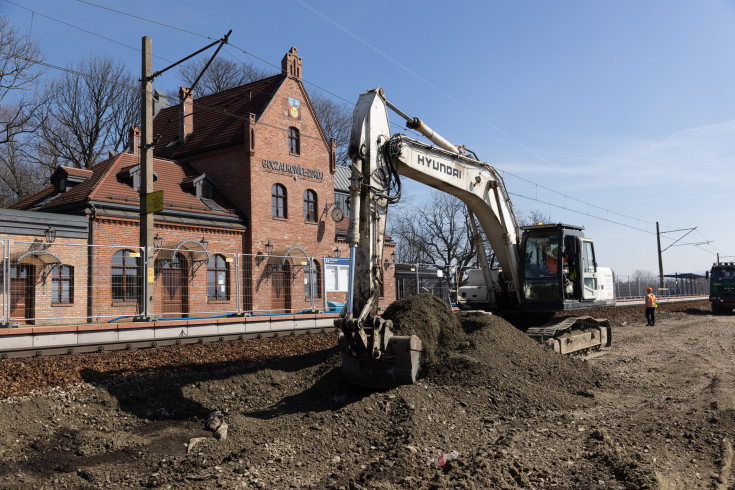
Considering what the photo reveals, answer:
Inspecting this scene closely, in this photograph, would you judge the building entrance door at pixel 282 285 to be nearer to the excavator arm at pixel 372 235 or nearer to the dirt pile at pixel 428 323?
the dirt pile at pixel 428 323

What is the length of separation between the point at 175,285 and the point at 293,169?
11650 mm

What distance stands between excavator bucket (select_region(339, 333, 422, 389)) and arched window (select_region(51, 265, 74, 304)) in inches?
370

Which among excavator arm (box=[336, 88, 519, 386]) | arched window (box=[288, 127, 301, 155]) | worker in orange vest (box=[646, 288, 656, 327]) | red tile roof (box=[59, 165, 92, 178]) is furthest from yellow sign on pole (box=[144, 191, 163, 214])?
worker in orange vest (box=[646, 288, 656, 327])

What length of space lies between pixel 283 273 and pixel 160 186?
6697mm

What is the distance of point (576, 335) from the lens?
12.7 metres

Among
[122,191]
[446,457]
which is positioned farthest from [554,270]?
[122,191]

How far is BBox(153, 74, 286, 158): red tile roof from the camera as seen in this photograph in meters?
29.0

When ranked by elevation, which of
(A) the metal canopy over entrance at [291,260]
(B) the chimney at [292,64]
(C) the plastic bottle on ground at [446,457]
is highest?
(B) the chimney at [292,64]

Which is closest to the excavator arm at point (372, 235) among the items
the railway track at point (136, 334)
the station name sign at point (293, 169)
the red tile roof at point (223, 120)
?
the railway track at point (136, 334)

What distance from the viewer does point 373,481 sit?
5172mm

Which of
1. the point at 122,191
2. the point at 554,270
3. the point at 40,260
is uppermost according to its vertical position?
the point at 122,191

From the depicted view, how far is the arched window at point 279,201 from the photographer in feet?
94.8

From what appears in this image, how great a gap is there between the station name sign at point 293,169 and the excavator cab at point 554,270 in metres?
18.1

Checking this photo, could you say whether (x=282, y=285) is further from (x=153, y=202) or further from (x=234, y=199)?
(x=153, y=202)
